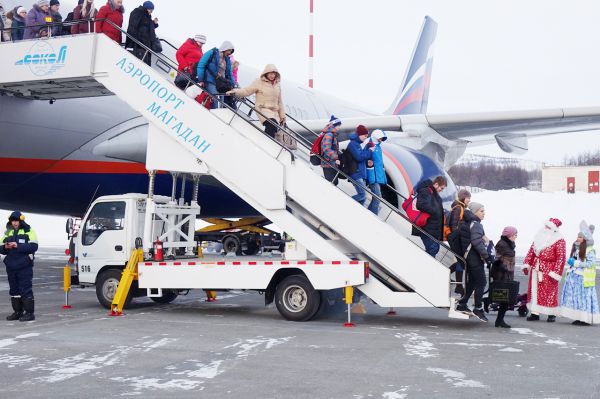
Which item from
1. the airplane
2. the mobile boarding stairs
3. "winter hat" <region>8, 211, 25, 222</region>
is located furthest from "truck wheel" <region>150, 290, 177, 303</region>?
"winter hat" <region>8, 211, 25, 222</region>

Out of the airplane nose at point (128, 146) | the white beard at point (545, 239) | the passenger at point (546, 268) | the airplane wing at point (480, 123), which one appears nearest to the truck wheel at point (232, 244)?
the airplane wing at point (480, 123)

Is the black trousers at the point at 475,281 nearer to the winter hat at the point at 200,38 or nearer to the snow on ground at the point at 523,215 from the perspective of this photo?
the winter hat at the point at 200,38

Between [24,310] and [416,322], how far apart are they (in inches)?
207

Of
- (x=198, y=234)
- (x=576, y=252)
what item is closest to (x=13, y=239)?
(x=576, y=252)

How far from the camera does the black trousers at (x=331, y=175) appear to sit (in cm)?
1029

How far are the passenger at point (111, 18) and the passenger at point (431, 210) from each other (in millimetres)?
5117

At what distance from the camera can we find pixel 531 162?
481 feet

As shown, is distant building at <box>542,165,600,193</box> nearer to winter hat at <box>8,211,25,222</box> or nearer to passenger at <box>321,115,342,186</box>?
passenger at <box>321,115,342,186</box>

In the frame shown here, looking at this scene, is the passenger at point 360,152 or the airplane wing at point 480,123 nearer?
the passenger at point 360,152

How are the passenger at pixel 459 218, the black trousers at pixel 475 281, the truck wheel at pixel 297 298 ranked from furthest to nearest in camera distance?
the truck wheel at pixel 297 298 < the passenger at pixel 459 218 < the black trousers at pixel 475 281

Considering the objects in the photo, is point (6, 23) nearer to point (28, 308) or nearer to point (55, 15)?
point (55, 15)

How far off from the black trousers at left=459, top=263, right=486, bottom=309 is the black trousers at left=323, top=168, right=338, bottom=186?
215cm

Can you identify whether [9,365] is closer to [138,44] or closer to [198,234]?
[138,44]

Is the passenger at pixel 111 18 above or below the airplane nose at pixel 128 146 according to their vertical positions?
above
